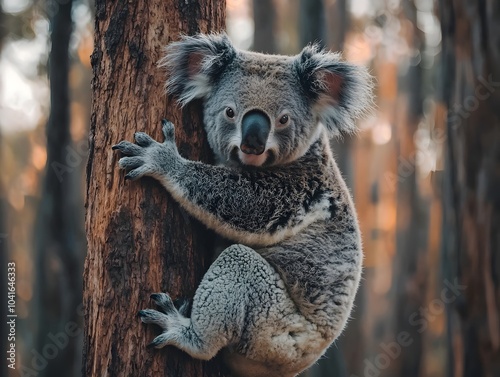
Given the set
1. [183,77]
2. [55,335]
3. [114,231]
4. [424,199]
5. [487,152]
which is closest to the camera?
[114,231]

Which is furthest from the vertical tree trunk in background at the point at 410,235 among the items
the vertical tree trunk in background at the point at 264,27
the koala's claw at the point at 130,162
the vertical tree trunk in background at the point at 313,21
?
the koala's claw at the point at 130,162

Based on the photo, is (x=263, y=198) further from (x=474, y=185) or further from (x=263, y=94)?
(x=474, y=185)

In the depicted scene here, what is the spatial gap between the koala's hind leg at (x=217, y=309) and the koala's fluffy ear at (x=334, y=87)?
1360 millimetres

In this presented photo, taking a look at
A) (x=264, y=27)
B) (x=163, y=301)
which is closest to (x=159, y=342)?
(x=163, y=301)

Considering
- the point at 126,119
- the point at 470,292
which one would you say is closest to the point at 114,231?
the point at 126,119

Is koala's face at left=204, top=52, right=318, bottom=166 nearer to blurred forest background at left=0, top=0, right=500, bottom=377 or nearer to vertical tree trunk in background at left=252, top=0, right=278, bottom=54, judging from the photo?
blurred forest background at left=0, top=0, right=500, bottom=377

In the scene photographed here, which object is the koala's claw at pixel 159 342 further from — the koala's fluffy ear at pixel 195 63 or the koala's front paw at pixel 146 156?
the koala's fluffy ear at pixel 195 63

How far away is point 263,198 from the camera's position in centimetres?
434

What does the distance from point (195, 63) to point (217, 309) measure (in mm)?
1752

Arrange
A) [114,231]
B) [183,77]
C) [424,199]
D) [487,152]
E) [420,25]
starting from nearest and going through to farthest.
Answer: [114,231]
[183,77]
[487,152]
[420,25]
[424,199]

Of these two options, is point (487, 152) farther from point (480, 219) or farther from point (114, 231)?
point (114, 231)

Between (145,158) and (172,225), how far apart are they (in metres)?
0.45

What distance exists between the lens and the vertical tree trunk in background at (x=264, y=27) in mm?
14998

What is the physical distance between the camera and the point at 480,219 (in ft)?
19.5
